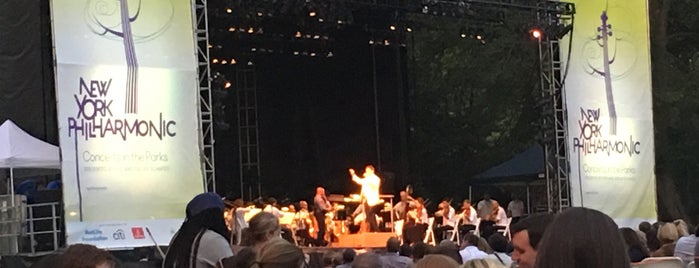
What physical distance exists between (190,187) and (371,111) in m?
8.81

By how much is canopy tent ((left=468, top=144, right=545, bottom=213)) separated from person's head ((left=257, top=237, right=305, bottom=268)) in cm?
1507

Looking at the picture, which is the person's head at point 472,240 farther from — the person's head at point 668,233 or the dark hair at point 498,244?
the person's head at point 668,233

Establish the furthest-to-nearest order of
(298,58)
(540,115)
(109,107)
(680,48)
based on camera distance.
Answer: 1. (680,48)
2. (298,58)
3. (540,115)
4. (109,107)

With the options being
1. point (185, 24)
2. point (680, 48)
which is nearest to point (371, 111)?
point (680, 48)

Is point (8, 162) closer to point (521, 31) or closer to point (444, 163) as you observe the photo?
point (521, 31)

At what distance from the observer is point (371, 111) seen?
2048cm

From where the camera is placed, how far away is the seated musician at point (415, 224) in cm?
1758

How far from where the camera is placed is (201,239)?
471 centimetres

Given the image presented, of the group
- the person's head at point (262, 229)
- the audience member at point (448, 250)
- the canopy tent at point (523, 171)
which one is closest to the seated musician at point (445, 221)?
the canopy tent at point (523, 171)

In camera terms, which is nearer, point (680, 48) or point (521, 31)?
point (521, 31)

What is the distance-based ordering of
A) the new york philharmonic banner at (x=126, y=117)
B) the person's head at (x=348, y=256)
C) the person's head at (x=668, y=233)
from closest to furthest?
1. the person's head at (x=668, y=233)
2. the person's head at (x=348, y=256)
3. the new york philharmonic banner at (x=126, y=117)

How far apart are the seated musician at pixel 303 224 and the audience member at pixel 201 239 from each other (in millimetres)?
13125

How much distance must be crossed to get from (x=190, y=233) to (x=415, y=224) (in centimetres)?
1334

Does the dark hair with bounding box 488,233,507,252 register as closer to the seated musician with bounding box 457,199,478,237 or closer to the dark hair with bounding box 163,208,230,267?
the dark hair with bounding box 163,208,230,267
